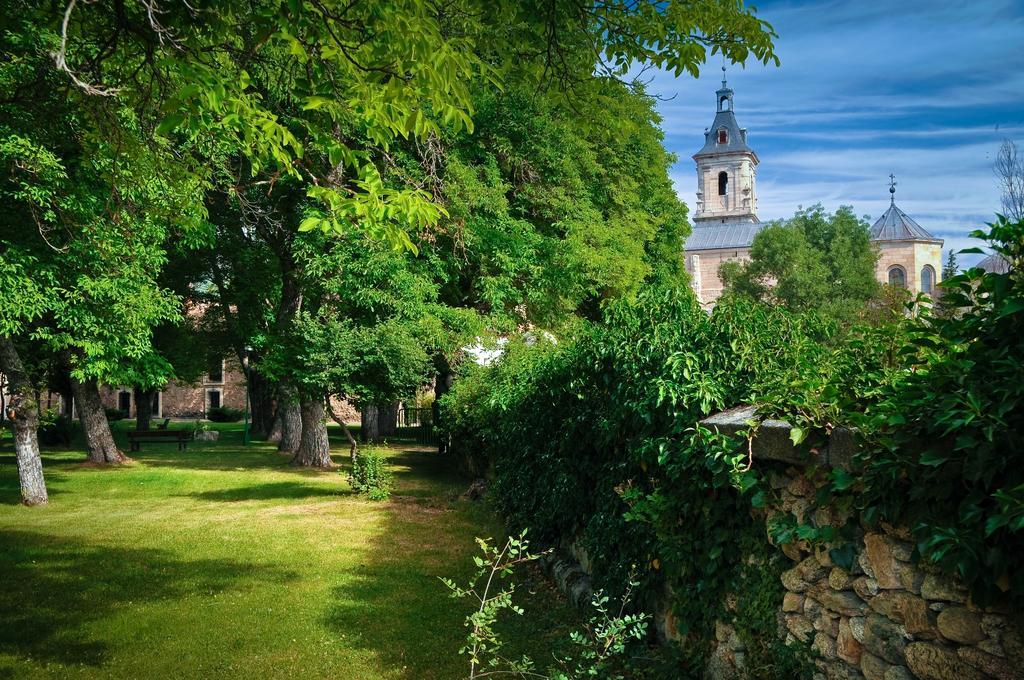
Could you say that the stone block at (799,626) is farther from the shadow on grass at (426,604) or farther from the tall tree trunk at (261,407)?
the tall tree trunk at (261,407)

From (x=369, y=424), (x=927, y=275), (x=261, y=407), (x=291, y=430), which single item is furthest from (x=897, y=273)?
(x=291, y=430)

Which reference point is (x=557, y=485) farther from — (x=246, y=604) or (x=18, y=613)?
(x=18, y=613)

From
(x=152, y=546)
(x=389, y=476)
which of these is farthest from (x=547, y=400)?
(x=389, y=476)

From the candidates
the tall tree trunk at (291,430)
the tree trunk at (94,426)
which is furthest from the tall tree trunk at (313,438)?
the tree trunk at (94,426)

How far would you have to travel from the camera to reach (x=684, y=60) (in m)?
6.22

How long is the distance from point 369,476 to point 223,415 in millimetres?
44513

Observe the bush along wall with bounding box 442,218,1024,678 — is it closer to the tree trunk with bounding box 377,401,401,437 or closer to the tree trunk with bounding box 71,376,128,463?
the tree trunk with bounding box 71,376,128,463

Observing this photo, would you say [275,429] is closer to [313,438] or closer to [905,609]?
[313,438]

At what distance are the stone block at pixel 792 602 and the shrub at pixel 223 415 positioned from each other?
5666cm

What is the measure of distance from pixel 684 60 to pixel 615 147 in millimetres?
16016

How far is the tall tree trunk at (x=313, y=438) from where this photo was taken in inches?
842

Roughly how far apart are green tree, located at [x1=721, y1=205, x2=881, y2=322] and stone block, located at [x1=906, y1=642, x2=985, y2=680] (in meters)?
49.3

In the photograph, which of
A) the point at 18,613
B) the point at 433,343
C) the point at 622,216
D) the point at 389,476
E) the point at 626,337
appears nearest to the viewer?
the point at 626,337

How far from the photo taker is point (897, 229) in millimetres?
87562
